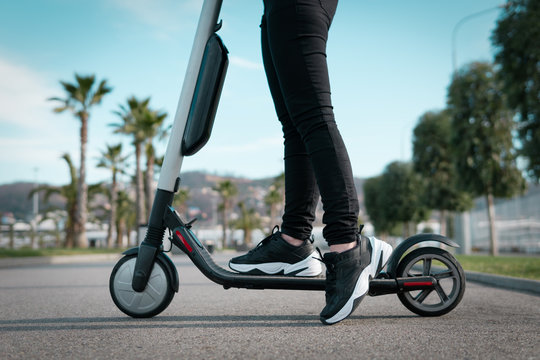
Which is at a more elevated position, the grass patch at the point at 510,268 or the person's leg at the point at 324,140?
the person's leg at the point at 324,140

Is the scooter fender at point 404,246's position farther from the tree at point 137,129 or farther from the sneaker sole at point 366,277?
the tree at point 137,129

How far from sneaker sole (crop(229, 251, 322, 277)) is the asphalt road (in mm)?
228

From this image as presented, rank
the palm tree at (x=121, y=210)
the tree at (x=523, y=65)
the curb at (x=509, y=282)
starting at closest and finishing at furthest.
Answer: the curb at (x=509, y=282), the tree at (x=523, y=65), the palm tree at (x=121, y=210)

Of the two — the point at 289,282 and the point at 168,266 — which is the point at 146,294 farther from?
the point at 289,282

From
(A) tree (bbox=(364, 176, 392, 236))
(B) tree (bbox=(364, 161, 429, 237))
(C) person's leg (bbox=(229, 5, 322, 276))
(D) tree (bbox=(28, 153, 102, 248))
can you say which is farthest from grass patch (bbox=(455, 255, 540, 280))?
(A) tree (bbox=(364, 176, 392, 236))

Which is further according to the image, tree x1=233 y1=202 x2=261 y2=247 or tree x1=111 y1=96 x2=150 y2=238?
tree x1=233 y1=202 x2=261 y2=247

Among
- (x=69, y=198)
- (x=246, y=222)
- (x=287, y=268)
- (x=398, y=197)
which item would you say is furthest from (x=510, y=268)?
(x=246, y=222)

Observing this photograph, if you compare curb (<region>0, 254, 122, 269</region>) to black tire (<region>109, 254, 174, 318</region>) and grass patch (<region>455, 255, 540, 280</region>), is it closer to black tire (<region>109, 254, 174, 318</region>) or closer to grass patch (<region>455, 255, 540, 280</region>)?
grass patch (<region>455, 255, 540, 280</region>)

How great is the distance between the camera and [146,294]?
241 cm

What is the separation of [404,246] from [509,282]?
3.20 meters

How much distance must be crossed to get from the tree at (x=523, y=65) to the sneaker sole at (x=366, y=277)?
1472cm

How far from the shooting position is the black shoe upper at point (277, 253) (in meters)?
2.35

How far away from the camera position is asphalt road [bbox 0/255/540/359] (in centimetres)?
163

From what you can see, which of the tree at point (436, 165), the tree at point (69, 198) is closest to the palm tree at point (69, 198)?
the tree at point (69, 198)
